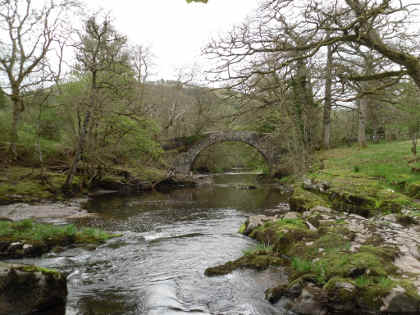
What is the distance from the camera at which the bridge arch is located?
99.2 feet

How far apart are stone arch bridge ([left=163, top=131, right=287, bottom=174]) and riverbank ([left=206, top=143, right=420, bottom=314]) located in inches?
781

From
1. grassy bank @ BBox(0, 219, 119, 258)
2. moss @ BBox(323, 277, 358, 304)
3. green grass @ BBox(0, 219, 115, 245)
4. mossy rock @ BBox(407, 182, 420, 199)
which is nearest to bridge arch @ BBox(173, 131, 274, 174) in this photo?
mossy rock @ BBox(407, 182, 420, 199)

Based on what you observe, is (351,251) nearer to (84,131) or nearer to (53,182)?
(84,131)

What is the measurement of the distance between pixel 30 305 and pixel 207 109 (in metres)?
32.7

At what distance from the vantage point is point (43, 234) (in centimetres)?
738

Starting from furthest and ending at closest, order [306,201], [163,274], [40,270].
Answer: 1. [306,201]
2. [163,274]
3. [40,270]

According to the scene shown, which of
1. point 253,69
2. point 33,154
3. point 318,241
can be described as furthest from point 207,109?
point 318,241

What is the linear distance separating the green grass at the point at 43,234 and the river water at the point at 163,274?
539 mm

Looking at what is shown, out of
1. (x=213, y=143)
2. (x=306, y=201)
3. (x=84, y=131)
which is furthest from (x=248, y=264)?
(x=213, y=143)

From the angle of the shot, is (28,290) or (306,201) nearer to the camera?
(28,290)

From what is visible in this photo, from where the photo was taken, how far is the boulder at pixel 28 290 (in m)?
3.94

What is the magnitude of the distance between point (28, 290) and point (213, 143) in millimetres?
27994

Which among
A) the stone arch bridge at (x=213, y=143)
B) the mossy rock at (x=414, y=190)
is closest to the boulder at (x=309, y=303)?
the mossy rock at (x=414, y=190)

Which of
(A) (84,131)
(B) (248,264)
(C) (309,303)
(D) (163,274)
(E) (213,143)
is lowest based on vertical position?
(D) (163,274)
